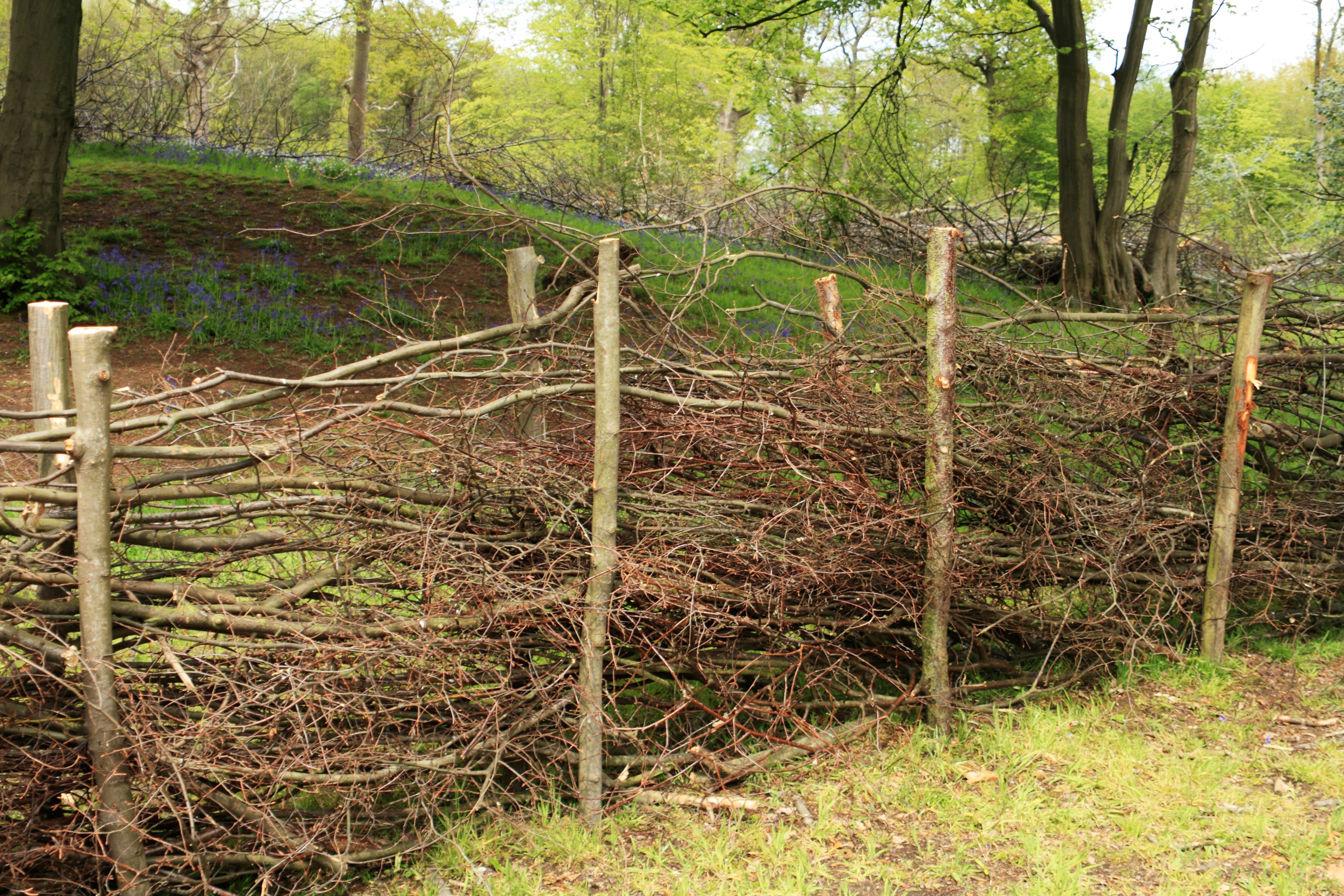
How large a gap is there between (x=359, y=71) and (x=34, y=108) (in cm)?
1443

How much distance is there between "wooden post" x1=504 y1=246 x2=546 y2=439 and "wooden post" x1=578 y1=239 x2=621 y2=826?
71 centimetres

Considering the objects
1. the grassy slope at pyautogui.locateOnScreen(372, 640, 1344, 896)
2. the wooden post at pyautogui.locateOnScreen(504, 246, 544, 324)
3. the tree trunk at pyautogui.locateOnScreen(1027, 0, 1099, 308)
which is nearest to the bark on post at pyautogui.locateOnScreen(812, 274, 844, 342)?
the wooden post at pyautogui.locateOnScreen(504, 246, 544, 324)

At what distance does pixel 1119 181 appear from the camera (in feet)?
45.5

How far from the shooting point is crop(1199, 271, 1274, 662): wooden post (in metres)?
4.75

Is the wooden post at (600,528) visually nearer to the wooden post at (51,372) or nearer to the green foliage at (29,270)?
the wooden post at (51,372)

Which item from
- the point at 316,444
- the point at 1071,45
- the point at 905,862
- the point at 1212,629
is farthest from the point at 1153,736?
the point at 1071,45

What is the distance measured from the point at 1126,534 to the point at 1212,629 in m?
0.88

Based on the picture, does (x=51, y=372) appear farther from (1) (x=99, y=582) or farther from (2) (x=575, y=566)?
(2) (x=575, y=566)

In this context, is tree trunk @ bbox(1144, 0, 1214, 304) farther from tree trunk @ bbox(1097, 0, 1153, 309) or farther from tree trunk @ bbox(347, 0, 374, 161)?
tree trunk @ bbox(347, 0, 374, 161)

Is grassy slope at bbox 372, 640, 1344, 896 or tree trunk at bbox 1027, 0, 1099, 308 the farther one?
tree trunk at bbox 1027, 0, 1099, 308

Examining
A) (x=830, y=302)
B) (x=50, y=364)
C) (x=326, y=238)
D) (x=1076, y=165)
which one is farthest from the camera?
(x=1076, y=165)

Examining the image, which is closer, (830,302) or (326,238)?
(830,302)

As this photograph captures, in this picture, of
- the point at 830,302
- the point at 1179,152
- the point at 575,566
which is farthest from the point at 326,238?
the point at 1179,152

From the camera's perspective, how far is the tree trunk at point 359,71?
17.9m
